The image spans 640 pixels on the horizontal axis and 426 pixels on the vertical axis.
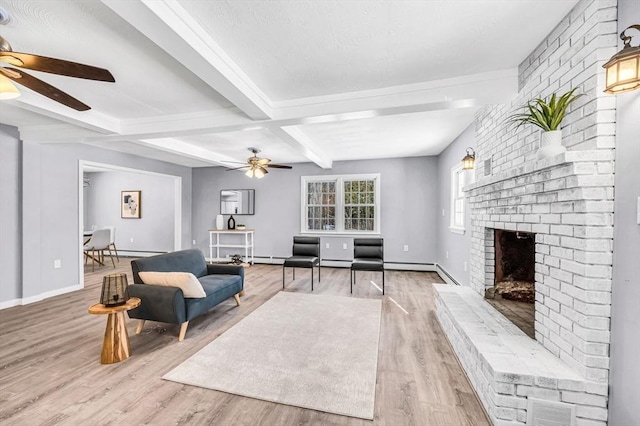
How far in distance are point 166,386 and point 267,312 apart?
1563 millimetres

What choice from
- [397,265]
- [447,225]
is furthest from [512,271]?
[397,265]

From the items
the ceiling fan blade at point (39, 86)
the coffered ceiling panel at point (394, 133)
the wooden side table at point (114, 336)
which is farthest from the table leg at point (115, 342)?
the coffered ceiling panel at point (394, 133)

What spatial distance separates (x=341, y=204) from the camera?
21.3 feet

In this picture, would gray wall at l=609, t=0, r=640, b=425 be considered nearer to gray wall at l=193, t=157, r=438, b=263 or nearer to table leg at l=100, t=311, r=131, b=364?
table leg at l=100, t=311, r=131, b=364

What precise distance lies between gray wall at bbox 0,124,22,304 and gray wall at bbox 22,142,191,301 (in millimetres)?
79

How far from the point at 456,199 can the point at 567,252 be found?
10.4 ft

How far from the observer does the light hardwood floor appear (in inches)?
69.2

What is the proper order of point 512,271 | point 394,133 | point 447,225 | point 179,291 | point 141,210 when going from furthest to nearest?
point 141,210
point 447,225
point 394,133
point 512,271
point 179,291

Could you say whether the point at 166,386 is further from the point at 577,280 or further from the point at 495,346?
the point at 577,280

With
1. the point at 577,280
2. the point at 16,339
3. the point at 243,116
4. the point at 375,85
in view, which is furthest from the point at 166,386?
the point at 375,85

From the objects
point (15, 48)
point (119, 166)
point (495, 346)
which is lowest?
point (495, 346)

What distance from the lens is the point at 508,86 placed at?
2391mm

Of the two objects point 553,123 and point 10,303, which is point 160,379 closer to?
point 553,123

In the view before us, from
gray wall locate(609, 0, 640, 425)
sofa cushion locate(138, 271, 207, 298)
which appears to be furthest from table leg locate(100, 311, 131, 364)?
Answer: gray wall locate(609, 0, 640, 425)
